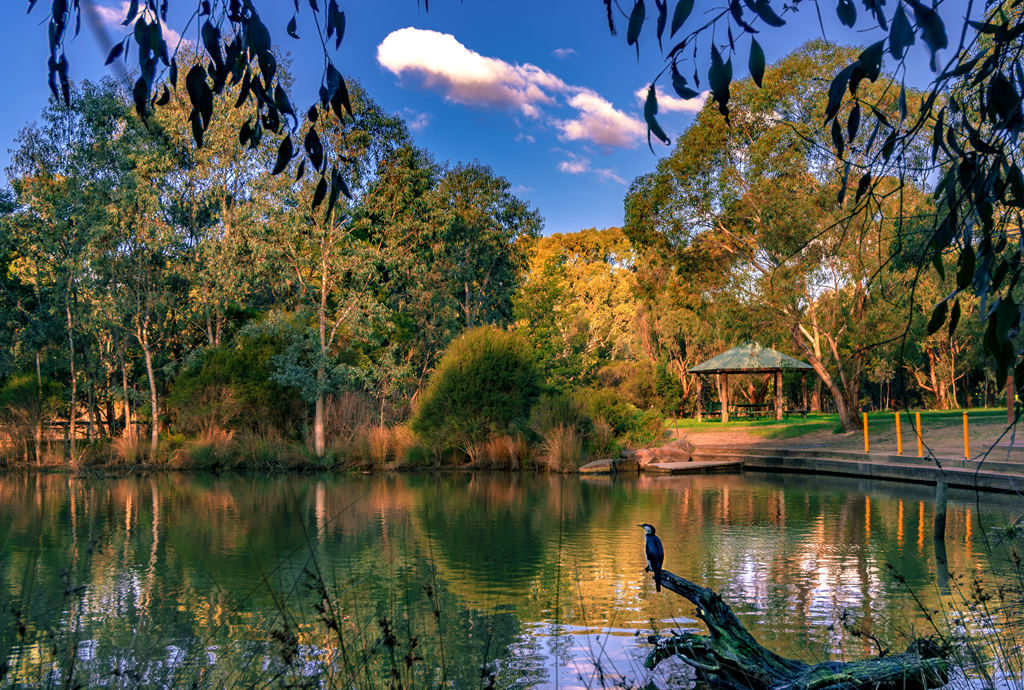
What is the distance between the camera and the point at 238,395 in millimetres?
24094

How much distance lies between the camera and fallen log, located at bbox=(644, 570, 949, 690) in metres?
4.37

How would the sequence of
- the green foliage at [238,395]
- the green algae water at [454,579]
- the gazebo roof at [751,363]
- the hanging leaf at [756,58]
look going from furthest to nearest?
the gazebo roof at [751,363] < the green foliage at [238,395] < the green algae water at [454,579] < the hanging leaf at [756,58]

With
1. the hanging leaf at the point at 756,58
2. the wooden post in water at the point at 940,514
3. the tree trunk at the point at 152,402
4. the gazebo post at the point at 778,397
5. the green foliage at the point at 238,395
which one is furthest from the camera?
the gazebo post at the point at 778,397

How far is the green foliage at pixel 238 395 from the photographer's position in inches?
943

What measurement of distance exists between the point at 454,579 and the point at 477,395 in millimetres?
13788

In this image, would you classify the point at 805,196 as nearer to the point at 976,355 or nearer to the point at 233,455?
the point at 233,455

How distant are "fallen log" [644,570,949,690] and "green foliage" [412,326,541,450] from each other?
16.7 meters

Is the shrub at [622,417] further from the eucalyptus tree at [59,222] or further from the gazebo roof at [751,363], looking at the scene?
the eucalyptus tree at [59,222]

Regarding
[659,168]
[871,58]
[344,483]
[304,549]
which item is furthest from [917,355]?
[871,58]

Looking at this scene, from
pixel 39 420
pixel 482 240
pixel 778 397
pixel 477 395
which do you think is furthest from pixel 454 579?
pixel 778 397

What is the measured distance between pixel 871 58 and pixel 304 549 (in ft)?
30.6

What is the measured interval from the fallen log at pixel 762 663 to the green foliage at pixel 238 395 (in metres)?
19.9

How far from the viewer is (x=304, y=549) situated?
33.2 feet

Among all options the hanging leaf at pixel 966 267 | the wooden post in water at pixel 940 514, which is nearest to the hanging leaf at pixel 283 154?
the hanging leaf at pixel 966 267
